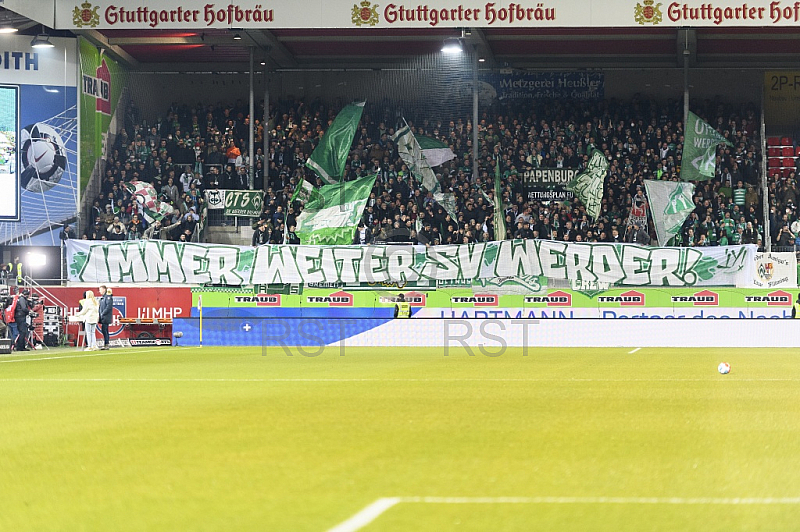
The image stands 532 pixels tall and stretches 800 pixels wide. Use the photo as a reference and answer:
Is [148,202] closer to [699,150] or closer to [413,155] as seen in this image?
[413,155]

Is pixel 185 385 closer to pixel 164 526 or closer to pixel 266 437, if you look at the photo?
pixel 266 437

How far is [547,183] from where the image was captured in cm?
3653

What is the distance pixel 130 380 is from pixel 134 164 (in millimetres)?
23560

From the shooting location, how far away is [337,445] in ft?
25.5

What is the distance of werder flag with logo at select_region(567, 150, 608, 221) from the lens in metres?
34.6

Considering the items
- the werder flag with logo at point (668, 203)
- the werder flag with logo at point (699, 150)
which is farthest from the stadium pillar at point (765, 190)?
the werder flag with logo at point (668, 203)

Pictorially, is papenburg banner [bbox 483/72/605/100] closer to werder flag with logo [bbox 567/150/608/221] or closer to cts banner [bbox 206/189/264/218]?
werder flag with logo [bbox 567/150/608/221]

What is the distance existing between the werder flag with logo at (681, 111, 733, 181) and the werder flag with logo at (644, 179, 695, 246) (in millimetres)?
1475

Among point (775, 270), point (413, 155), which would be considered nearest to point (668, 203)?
point (775, 270)

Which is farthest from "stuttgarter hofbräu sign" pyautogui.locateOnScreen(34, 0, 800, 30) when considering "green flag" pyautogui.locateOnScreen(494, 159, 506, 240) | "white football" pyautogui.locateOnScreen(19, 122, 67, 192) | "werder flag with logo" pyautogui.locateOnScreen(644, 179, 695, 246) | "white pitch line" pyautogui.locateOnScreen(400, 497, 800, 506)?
"white pitch line" pyautogui.locateOnScreen(400, 497, 800, 506)

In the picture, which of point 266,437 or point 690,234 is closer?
point 266,437

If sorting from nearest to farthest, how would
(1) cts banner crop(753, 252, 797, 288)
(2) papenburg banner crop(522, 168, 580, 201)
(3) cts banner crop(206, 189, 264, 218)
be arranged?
(1) cts banner crop(753, 252, 797, 288) < (3) cts banner crop(206, 189, 264, 218) < (2) papenburg banner crop(522, 168, 580, 201)

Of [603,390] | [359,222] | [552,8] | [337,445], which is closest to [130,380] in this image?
[603,390]

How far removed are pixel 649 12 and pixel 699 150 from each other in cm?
511
